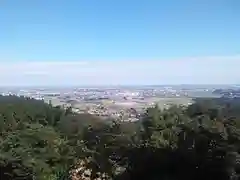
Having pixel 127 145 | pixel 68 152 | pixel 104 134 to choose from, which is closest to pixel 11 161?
pixel 68 152

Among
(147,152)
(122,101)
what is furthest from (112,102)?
(147,152)

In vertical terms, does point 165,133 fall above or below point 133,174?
above

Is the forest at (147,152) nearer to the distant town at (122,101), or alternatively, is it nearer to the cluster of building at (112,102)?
the distant town at (122,101)

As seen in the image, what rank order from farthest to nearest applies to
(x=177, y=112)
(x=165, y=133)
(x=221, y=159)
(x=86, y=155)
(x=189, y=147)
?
(x=177, y=112) < (x=86, y=155) < (x=165, y=133) < (x=189, y=147) < (x=221, y=159)

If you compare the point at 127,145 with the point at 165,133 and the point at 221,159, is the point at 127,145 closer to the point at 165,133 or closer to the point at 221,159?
the point at 165,133

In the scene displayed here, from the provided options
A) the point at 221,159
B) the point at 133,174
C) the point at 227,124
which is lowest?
the point at 133,174

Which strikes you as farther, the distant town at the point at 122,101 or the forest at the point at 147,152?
the distant town at the point at 122,101

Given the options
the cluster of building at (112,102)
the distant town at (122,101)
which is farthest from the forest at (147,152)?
the cluster of building at (112,102)

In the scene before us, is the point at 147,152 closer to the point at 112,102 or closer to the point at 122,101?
the point at 112,102

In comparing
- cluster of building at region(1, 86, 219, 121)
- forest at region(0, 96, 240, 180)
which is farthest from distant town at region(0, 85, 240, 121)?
forest at region(0, 96, 240, 180)

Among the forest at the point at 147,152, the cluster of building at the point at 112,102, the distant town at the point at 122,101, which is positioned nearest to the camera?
the forest at the point at 147,152
